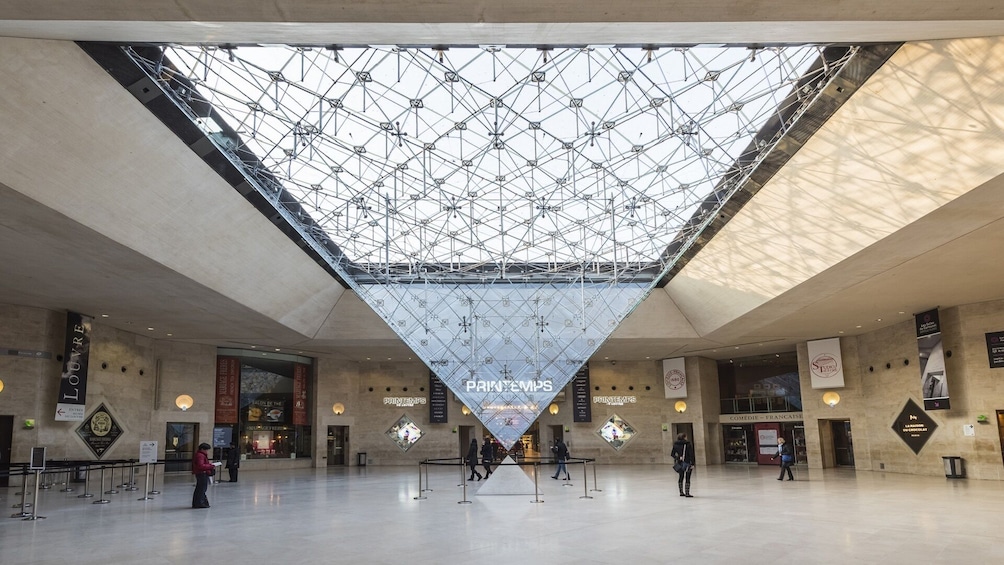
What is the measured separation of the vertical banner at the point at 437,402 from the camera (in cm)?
3262

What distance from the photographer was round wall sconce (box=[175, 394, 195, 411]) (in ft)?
86.1

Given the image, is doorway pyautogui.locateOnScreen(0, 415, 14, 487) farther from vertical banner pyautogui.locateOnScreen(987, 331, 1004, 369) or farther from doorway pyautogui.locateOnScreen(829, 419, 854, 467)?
doorway pyautogui.locateOnScreen(829, 419, 854, 467)

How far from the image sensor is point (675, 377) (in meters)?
31.9

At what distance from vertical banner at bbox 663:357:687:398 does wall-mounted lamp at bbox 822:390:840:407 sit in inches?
249

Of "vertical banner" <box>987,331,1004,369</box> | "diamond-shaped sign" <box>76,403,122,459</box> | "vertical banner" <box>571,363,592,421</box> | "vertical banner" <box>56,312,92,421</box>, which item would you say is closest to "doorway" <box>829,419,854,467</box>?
"vertical banner" <box>987,331,1004,369</box>

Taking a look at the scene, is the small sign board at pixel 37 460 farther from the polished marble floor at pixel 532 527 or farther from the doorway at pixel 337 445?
the doorway at pixel 337 445

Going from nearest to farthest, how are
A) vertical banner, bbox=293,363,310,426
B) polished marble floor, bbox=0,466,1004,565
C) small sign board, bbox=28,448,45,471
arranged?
polished marble floor, bbox=0,466,1004,565 < small sign board, bbox=28,448,45,471 < vertical banner, bbox=293,363,310,426

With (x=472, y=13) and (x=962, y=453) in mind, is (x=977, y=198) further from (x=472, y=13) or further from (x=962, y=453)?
(x=962, y=453)

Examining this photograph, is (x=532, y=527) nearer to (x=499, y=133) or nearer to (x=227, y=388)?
(x=499, y=133)

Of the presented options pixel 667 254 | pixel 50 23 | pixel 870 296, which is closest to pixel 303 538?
pixel 50 23

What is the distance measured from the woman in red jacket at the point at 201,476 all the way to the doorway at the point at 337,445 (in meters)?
18.5

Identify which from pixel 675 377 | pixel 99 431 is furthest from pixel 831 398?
pixel 99 431

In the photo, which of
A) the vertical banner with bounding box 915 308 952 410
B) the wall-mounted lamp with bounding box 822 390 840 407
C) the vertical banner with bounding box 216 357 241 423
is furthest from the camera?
the vertical banner with bounding box 216 357 241 423

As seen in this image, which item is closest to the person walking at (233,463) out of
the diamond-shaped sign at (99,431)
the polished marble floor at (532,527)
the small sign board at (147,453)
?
the diamond-shaped sign at (99,431)
